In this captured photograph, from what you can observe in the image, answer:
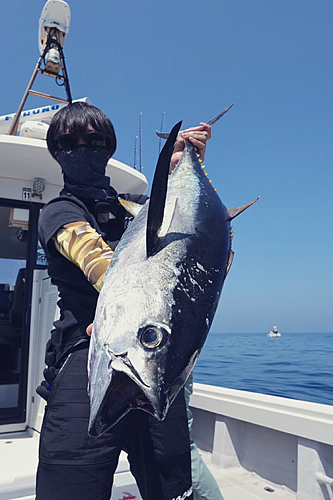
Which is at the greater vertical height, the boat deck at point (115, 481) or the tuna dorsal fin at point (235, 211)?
the tuna dorsal fin at point (235, 211)

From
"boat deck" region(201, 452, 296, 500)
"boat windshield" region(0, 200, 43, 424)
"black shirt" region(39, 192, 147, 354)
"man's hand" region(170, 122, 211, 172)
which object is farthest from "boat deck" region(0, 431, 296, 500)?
"man's hand" region(170, 122, 211, 172)

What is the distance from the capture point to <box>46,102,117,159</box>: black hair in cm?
146

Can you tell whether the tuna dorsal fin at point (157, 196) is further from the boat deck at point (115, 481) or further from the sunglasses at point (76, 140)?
the boat deck at point (115, 481)

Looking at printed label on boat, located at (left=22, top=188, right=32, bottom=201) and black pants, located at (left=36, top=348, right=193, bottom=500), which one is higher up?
printed label on boat, located at (left=22, top=188, right=32, bottom=201)

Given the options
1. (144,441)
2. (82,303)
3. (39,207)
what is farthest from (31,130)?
(144,441)

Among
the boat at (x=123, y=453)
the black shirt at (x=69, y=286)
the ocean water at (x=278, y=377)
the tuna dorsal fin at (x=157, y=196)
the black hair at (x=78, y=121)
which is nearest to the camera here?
the tuna dorsal fin at (x=157, y=196)

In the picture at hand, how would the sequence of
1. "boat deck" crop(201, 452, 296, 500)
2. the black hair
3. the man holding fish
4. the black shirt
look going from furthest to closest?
1. "boat deck" crop(201, 452, 296, 500)
2. the black hair
3. the black shirt
4. the man holding fish

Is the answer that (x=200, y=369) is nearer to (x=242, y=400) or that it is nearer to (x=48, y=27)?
(x=242, y=400)

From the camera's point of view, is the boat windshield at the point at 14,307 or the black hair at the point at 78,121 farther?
the boat windshield at the point at 14,307

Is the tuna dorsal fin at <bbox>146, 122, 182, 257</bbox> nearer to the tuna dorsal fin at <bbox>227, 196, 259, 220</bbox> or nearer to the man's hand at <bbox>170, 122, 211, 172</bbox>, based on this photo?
the tuna dorsal fin at <bbox>227, 196, 259, 220</bbox>

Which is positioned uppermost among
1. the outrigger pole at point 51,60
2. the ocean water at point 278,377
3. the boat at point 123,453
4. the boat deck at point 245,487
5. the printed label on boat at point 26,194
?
the outrigger pole at point 51,60

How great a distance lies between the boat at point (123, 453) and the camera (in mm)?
2705

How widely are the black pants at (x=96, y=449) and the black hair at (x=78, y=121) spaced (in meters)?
0.78

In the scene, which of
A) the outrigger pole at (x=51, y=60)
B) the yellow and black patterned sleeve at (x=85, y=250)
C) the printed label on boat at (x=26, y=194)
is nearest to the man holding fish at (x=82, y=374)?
the yellow and black patterned sleeve at (x=85, y=250)
